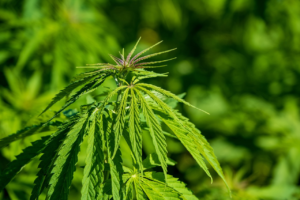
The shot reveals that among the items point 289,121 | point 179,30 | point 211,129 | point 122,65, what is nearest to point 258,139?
point 289,121

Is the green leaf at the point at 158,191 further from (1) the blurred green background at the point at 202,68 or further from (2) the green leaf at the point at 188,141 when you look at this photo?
(1) the blurred green background at the point at 202,68

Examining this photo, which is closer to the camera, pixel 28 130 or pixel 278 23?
pixel 28 130

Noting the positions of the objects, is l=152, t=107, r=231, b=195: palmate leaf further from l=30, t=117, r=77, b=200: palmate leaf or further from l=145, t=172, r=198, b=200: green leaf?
l=30, t=117, r=77, b=200: palmate leaf

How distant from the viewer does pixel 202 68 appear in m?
3.44

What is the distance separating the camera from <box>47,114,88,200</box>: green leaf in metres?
0.63

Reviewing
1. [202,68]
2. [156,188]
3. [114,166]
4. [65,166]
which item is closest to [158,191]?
[156,188]

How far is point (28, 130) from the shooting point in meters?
0.81

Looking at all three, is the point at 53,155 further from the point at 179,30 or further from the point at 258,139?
the point at 179,30

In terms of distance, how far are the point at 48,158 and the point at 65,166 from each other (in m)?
0.08

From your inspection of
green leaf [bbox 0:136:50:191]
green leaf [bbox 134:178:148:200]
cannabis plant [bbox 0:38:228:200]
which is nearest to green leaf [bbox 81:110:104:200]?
cannabis plant [bbox 0:38:228:200]

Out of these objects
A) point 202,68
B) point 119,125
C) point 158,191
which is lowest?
point 158,191

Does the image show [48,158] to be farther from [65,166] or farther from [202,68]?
[202,68]

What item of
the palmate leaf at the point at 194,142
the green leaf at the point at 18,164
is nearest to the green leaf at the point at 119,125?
the palmate leaf at the point at 194,142

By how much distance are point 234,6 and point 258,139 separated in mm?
1195
